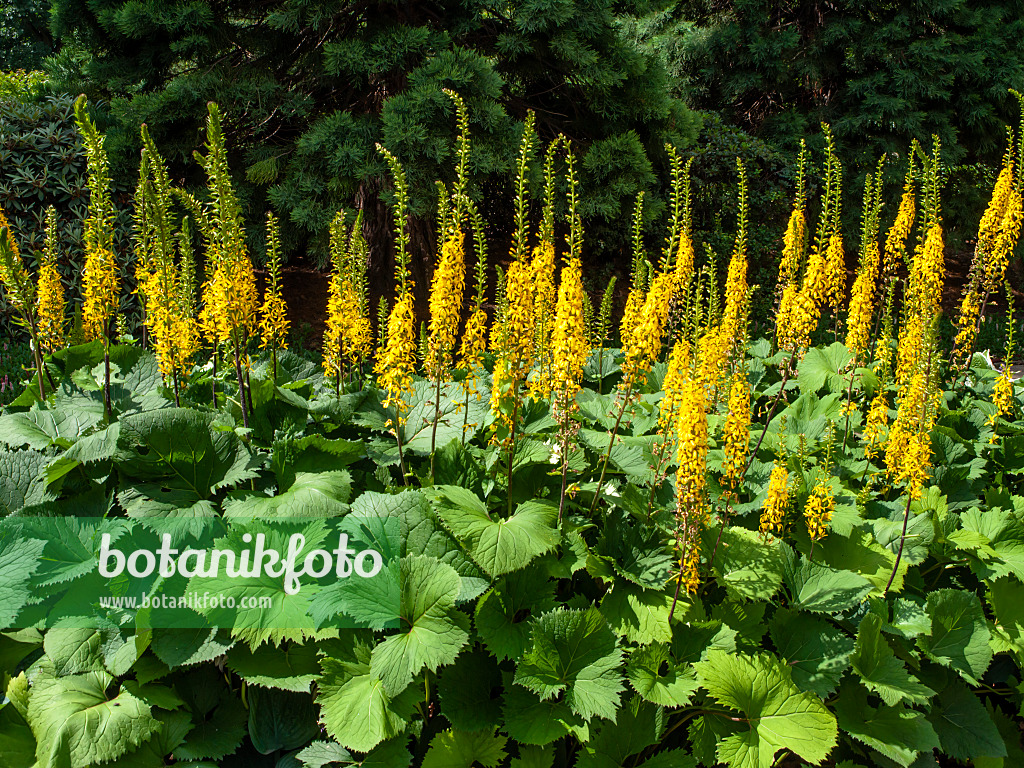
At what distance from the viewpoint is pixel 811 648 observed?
9.09ft

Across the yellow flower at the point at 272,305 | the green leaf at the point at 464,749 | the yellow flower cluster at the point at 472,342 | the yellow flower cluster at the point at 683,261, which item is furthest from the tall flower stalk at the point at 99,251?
the yellow flower cluster at the point at 683,261

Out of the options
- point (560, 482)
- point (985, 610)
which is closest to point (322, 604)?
point (560, 482)

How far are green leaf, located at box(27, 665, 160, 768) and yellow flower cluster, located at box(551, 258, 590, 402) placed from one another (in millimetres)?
1939

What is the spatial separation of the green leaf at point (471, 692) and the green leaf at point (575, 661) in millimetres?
229

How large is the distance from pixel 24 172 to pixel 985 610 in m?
9.63

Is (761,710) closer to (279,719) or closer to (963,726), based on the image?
(963,726)

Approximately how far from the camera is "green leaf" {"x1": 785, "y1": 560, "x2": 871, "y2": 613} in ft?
9.19

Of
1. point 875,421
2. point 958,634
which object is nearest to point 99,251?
point 875,421

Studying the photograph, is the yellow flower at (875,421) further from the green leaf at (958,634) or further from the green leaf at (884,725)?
the green leaf at (884,725)

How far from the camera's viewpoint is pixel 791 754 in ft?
9.59

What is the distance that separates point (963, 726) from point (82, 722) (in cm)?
339

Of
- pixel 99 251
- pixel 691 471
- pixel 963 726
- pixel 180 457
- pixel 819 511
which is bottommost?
pixel 963 726

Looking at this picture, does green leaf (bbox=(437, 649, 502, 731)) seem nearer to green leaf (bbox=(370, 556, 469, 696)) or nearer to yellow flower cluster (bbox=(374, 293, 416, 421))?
green leaf (bbox=(370, 556, 469, 696))

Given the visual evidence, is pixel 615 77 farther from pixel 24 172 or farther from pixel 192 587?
pixel 192 587
